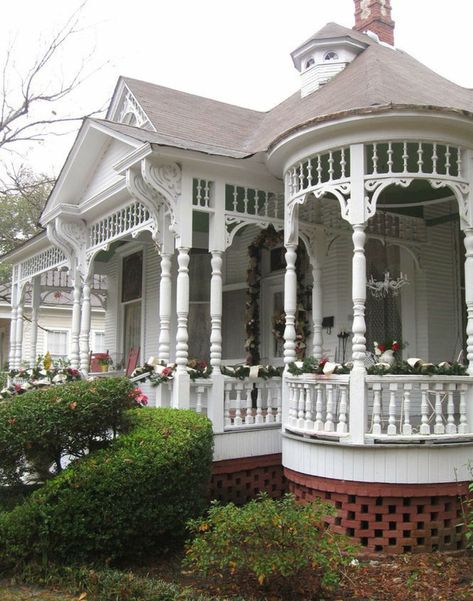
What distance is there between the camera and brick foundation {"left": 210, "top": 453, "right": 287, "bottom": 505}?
312 inches

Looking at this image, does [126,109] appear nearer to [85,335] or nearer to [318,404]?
[85,335]

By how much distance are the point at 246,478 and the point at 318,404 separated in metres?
1.77

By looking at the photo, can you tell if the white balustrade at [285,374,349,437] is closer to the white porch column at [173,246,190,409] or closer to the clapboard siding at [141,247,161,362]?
the white porch column at [173,246,190,409]

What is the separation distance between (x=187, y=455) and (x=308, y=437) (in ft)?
5.62

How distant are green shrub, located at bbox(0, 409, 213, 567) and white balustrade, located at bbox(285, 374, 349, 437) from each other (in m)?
1.49

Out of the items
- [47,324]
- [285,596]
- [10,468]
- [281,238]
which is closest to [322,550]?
[285,596]

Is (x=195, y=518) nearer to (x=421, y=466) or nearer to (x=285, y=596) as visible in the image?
(x=285, y=596)

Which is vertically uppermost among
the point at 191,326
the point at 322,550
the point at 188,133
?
the point at 188,133

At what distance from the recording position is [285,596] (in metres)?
5.05

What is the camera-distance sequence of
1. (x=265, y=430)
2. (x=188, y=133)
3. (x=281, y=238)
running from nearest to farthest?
(x=265, y=430)
(x=188, y=133)
(x=281, y=238)

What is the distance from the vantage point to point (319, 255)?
9.46 metres

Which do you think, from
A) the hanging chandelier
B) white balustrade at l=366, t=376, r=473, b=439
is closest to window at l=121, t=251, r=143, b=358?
the hanging chandelier

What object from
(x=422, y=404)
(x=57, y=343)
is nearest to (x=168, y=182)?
(x=422, y=404)

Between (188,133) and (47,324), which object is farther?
(47,324)
